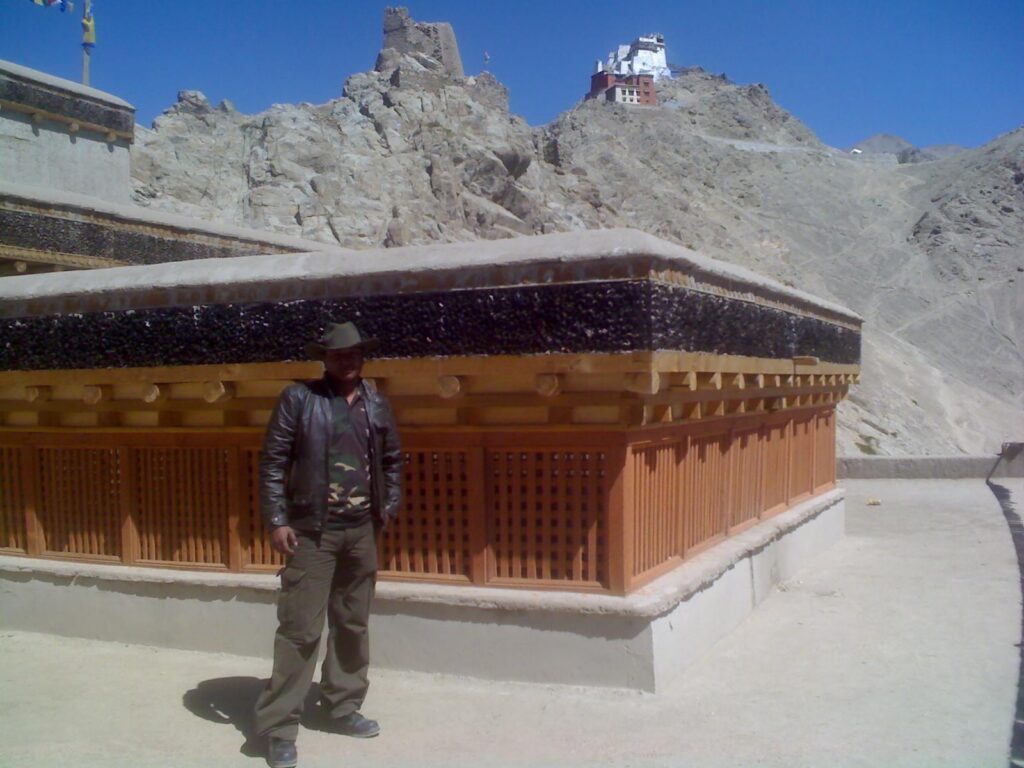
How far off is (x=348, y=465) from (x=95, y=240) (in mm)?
7582

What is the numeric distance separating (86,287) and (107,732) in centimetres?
330

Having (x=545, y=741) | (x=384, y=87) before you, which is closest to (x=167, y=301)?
(x=545, y=741)

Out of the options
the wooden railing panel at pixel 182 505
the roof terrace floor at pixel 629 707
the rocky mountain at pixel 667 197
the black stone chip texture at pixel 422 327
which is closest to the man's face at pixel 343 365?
the black stone chip texture at pixel 422 327

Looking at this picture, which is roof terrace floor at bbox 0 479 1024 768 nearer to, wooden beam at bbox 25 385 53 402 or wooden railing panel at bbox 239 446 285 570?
wooden railing panel at bbox 239 446 285 570

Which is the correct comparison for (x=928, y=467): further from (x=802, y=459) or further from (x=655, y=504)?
(x=655, y=504)

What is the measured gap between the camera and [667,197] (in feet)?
181

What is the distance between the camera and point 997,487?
17641 millimetres

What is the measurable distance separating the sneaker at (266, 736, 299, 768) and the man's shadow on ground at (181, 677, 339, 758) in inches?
7.0

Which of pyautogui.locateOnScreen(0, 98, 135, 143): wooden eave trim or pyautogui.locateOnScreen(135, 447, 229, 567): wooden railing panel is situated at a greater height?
pyautogui.locateOnScreen(0, 98, 135, 143): wooden eave trim

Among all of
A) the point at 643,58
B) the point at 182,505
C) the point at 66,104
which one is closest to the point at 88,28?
the point at 66,104

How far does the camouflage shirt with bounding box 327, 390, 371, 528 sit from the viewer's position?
5.23 m

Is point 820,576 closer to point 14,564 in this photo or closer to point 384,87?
point 14,564

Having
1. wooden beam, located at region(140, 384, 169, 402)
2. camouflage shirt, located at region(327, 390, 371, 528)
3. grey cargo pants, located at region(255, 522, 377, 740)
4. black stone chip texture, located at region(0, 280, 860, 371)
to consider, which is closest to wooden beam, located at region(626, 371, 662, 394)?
black stone chip texture, located at region(0, 280, 860, 371)

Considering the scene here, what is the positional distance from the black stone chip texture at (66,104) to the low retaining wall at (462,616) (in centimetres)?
794
